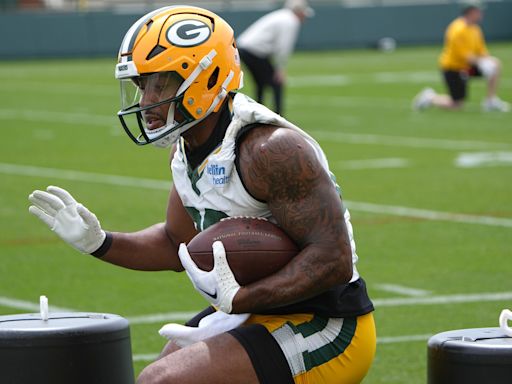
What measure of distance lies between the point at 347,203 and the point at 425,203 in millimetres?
727

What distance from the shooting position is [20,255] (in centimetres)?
947

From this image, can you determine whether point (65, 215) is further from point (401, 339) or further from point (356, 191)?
point (356, 191)

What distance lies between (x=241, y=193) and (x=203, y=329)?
48 cm

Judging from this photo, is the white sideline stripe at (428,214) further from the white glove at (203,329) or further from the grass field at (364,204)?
the white glove at (203,329)

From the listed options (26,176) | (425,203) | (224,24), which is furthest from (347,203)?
(224,24)

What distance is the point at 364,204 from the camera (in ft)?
38.0

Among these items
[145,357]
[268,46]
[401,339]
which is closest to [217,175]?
[145,357]

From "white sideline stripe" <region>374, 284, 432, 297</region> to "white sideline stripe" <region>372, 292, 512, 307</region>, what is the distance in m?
0.13

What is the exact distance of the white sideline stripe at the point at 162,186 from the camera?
1062 cm

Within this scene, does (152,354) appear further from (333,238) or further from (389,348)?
(333,238)

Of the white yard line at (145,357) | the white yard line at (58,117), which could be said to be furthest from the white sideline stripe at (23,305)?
the white yard line at (58,117)

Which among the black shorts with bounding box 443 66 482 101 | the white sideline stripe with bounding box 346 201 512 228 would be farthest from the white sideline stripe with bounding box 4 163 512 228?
the black shorts with bounding box 443 66 482 101

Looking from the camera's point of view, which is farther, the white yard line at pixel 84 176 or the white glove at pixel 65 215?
the white yard line at pixel 84 176

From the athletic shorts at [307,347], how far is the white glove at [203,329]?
0.05 metres
